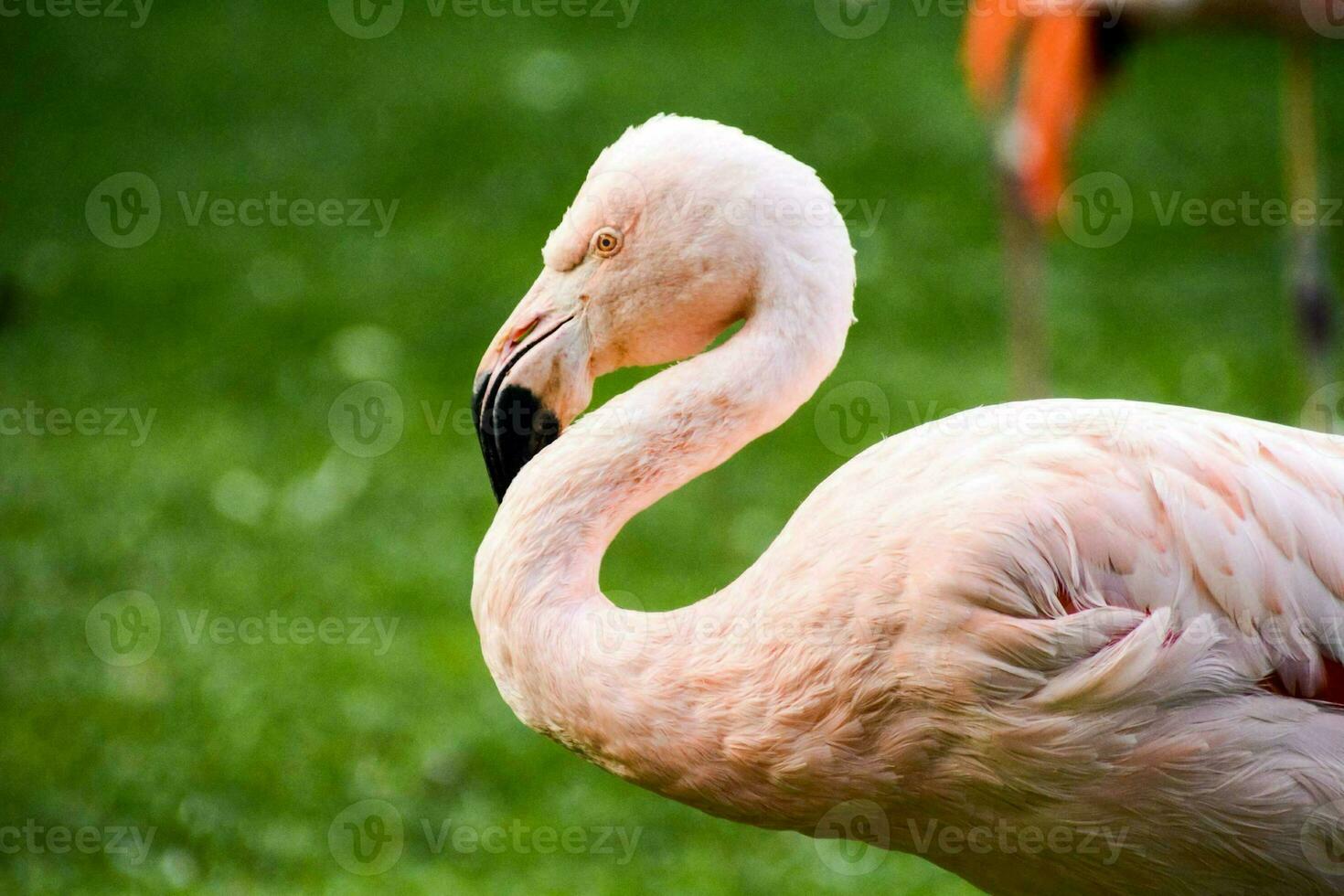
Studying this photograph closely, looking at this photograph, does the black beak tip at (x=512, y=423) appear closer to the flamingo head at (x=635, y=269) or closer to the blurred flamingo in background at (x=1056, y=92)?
the flamingo head at (x=635, y=269)

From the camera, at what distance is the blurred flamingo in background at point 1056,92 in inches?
244

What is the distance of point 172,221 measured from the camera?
28.5ft

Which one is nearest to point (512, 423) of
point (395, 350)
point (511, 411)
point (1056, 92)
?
point (511, 411)

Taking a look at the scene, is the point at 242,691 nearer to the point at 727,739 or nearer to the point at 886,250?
the point at 727,739

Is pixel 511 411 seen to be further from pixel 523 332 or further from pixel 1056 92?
pixel 1056 92

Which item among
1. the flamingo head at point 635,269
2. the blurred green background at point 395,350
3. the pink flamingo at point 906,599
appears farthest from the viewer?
the blurred green background at point 395,350

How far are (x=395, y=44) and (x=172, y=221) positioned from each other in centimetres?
289

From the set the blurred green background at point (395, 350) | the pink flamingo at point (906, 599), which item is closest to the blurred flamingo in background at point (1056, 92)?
the blurred green background at point (395, 350)

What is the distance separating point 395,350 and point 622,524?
501 cm

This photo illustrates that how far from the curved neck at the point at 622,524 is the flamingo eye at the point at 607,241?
0.23 metres

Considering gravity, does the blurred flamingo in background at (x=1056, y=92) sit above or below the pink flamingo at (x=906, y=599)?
above

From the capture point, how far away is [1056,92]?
6.21 m

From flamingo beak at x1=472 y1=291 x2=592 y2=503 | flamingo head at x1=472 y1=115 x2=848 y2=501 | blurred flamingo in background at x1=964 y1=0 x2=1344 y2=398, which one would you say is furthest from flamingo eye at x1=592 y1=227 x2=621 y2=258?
blurred flamingo in background at x1=964 y1=0 x2=1344 y2=398

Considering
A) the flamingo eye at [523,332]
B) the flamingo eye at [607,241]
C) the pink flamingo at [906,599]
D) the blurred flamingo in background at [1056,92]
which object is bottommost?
the pink flamingo at [906,599]
